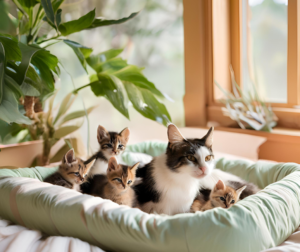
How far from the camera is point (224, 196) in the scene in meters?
1.02

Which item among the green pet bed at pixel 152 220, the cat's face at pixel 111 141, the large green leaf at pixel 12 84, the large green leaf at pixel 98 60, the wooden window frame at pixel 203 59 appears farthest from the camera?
the wooden window frame at pixel 203 59

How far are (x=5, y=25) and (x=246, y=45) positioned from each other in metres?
1.42

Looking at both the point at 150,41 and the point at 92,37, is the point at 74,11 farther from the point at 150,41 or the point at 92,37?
the point at 150,41

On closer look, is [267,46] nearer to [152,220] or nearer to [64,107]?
[64,107]

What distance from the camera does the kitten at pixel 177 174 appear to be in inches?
40.3

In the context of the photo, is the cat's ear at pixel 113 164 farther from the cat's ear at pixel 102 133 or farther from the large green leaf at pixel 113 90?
the large green leaf at pixel 113 90

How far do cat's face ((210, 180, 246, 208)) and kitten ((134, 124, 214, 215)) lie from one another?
6cm

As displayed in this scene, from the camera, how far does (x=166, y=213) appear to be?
1076 millimetres

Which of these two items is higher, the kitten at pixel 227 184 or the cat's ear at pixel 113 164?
the cat's ear at pixel 113 164

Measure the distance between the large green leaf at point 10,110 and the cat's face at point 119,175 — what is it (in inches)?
12.6

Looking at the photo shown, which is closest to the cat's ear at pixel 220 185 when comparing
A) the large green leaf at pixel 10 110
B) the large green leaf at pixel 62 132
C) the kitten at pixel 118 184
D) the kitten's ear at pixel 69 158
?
the kitten at pixel 118 184

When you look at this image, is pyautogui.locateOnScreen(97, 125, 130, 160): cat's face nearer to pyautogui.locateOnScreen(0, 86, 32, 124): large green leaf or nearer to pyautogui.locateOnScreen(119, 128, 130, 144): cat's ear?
pyautogui.locateOnScreen(119, 128, 130, 144): cat's ear

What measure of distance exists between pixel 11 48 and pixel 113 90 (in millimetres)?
439

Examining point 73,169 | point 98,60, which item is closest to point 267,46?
point 98,60
